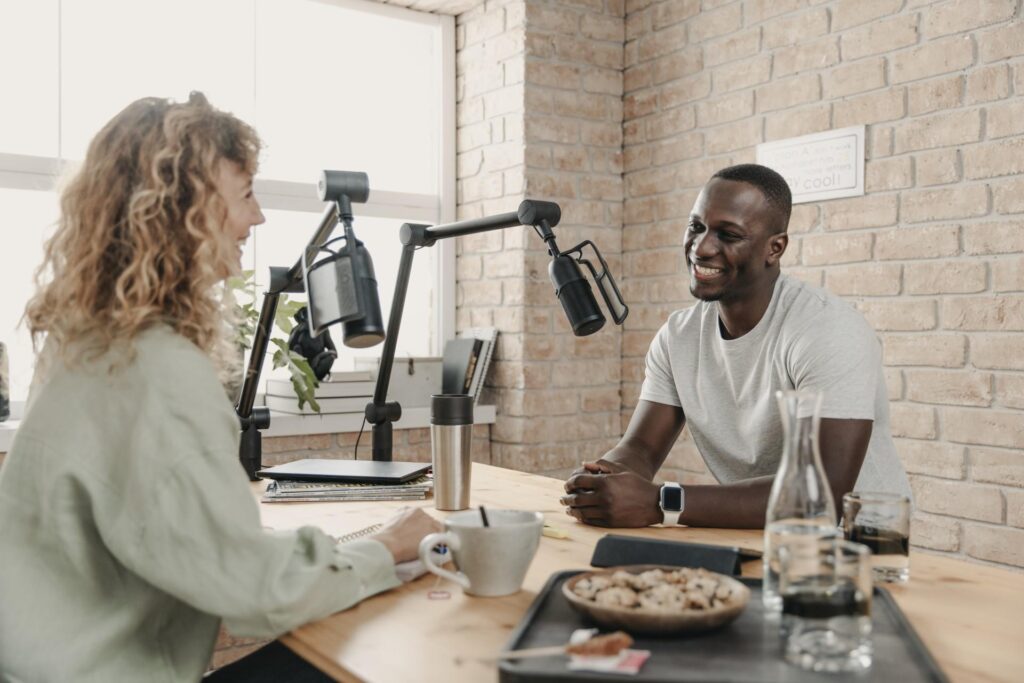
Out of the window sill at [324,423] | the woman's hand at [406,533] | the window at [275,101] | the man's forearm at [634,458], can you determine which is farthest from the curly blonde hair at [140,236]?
the window sill at [324,423]

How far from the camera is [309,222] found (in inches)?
118

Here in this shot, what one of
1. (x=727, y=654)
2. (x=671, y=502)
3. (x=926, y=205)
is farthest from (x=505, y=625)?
(x=926, y=205)

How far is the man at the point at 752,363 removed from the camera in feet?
5.34

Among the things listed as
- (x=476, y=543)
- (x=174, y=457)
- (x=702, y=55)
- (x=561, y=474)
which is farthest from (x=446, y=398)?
(x=702, y=55)

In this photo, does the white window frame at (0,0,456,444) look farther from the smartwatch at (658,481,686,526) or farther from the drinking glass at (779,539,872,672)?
the drinking glass at (779,539,872,672)

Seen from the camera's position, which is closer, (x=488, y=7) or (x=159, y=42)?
(x=159, y=42)

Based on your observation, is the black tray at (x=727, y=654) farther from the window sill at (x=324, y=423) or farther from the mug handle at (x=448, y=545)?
the window sill at (x=324, y=423)

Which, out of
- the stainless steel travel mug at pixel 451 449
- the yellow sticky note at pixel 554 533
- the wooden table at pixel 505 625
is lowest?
the wooden table at pixel 505 625

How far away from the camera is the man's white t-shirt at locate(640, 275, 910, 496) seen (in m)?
1.65

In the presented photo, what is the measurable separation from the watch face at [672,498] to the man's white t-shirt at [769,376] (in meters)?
0.34

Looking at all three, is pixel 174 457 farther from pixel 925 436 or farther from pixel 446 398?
pixel 925 436

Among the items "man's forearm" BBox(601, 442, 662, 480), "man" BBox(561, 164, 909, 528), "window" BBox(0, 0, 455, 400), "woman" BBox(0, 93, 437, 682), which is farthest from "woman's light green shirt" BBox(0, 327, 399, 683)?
"window" BBox(0, 0, 455, 400)

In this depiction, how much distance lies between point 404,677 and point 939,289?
6.25ft

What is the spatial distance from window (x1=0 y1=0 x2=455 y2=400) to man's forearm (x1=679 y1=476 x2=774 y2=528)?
5.37ft
